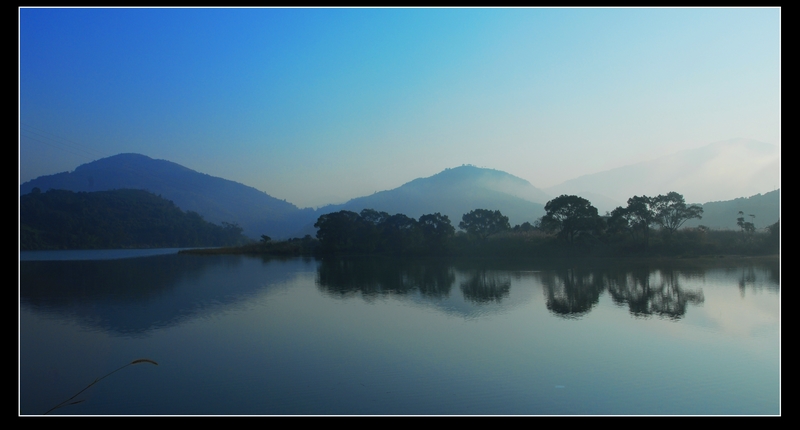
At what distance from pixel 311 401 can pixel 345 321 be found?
546cm

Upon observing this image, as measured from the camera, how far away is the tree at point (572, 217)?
32906mm

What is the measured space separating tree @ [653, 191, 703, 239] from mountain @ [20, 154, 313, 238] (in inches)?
4186

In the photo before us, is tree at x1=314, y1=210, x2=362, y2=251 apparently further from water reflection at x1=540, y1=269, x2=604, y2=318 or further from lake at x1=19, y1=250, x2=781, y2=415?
lake at x1=19, y1=250, x2=781, y2=415

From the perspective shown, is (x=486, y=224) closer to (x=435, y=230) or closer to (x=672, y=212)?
(x=435, y=230)

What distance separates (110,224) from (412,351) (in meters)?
83.4

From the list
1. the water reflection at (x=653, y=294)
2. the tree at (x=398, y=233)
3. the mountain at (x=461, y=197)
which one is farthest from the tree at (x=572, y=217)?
the mountain at (x=461, y=197)

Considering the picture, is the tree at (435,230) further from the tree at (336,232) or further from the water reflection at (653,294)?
the water reflection at (653,294)

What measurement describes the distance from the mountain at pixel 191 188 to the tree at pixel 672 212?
349ft

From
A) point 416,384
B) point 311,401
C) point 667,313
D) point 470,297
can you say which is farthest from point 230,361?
point 667,313

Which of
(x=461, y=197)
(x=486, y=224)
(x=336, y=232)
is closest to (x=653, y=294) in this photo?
(x=486, y=224)

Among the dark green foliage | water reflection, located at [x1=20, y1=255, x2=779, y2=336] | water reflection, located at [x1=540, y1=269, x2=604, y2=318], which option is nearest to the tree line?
water reflection, located at [x1=20, y1=255, x2=779, y2=336]

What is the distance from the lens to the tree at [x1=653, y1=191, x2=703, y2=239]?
104 ft

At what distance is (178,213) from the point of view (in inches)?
3711
